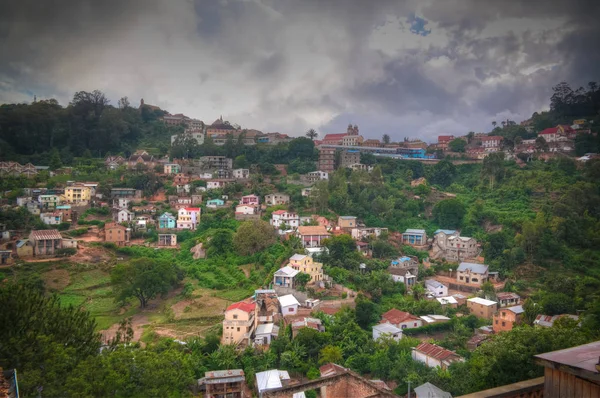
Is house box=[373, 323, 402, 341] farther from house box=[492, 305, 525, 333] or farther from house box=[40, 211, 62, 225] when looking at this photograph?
house box=[40, 211, 62, 225]

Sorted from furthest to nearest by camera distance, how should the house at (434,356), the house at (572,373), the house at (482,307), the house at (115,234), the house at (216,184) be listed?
the house at (216,184)
the house at (115,234)
the house at (482,307)
the house at (434,356)
the house at (572,373)

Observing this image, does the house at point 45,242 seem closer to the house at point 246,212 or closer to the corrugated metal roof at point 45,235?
the corrugated metal roof at point 45,235

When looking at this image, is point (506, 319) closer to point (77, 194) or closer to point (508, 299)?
point (508, 299)

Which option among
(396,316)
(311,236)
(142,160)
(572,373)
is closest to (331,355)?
(396,316)

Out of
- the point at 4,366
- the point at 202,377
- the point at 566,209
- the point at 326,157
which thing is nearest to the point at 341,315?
the point at 202,377

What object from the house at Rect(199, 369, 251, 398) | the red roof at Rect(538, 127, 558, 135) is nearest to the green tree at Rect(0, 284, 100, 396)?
the house at Rect(199, 369, 251, 398)

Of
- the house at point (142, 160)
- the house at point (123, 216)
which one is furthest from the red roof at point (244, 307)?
the house at point (142, 160)

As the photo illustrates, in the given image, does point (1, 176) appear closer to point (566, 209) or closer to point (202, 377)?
point (202, 377)
